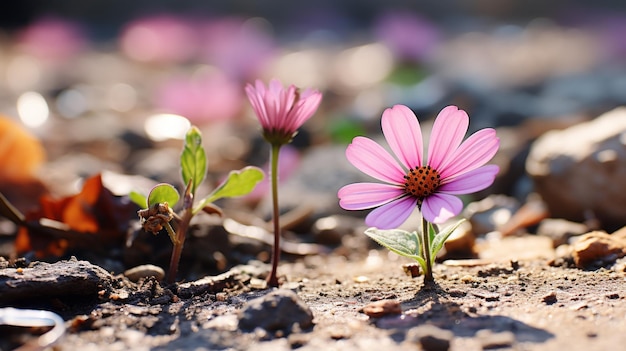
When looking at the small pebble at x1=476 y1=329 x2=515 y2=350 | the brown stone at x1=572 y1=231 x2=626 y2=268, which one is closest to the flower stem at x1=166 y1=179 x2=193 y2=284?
the small pebble at x1=476 y1=329 x2=515 y2=350

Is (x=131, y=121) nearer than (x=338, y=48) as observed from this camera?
→ Yes

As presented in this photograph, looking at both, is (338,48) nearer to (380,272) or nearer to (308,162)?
(308,162)

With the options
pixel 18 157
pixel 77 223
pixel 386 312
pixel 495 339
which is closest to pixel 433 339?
pixel 495 339

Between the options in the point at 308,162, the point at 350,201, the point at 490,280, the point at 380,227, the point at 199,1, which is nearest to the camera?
the point at 380,227

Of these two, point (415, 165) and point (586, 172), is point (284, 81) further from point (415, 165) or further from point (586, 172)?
point (415, 165)

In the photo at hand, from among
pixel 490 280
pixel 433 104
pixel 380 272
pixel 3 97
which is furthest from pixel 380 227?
pixel 3 97

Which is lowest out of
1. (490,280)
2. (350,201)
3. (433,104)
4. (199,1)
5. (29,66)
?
(490,280)

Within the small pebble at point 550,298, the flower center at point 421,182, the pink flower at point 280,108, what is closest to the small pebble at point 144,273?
the pink flower at point 280,108

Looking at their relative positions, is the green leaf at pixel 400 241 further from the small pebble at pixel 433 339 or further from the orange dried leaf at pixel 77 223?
the orange dried leaf at pixel 77 223
